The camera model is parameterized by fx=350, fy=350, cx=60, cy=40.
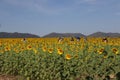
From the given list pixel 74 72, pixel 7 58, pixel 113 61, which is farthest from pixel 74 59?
pixel 7 58

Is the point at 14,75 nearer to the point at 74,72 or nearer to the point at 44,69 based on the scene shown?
the point at 44,69

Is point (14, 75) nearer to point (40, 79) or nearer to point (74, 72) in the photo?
point (40, 79)

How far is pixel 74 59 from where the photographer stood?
32.0ft

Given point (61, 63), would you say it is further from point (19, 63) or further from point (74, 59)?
point (19, 63)

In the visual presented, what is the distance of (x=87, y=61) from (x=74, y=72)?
1170 millimetres

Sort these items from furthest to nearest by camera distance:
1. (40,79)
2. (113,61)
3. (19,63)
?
1. (19,63)
2. (40,79)
3. (113,61)

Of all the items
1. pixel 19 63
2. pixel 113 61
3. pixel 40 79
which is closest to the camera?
pixel 113 61

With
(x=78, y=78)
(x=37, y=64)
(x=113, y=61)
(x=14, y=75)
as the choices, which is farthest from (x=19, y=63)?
(x=113, y=61)

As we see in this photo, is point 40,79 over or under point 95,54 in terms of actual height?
under

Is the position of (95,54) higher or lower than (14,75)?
higher

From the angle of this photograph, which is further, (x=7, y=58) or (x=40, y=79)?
(x=7, y=58)

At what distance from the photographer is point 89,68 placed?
10078mm

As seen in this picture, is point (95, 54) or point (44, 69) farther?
point (95, 54)

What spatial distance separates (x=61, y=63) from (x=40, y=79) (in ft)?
3.20
